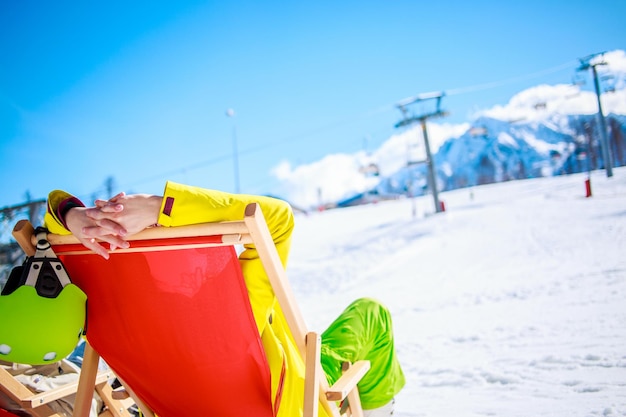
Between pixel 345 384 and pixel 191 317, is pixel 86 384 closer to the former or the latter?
pixel 191 317

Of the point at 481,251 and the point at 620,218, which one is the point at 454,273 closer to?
the point at 481,251

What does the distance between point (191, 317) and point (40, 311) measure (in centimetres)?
43

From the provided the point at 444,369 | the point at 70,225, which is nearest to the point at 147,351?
the point at 70,225

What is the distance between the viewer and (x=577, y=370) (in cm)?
300

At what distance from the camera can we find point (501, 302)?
5.73m

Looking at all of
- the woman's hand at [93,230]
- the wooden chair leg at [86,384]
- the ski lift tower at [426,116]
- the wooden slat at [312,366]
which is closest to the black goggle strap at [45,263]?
the woman's hand at [93,230]

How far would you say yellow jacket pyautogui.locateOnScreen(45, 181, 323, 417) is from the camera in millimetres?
1146

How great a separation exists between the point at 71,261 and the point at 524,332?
Answer: 4.21m

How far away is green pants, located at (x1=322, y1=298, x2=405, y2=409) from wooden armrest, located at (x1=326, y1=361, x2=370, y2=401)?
246 millimetres

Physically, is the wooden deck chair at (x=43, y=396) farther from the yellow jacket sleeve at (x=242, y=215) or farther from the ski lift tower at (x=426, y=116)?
the ski lift tower at (x=426, y=116)

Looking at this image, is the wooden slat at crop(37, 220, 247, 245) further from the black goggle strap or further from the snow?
the snow

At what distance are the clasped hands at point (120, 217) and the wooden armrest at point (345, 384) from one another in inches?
33.7

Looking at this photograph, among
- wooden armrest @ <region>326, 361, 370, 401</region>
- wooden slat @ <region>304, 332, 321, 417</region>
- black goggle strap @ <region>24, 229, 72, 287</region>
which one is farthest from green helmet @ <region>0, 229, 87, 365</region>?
wooden armrest @ <region>326, 361, 370, 401</region>

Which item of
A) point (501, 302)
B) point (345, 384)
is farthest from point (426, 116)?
point (345, 384)
